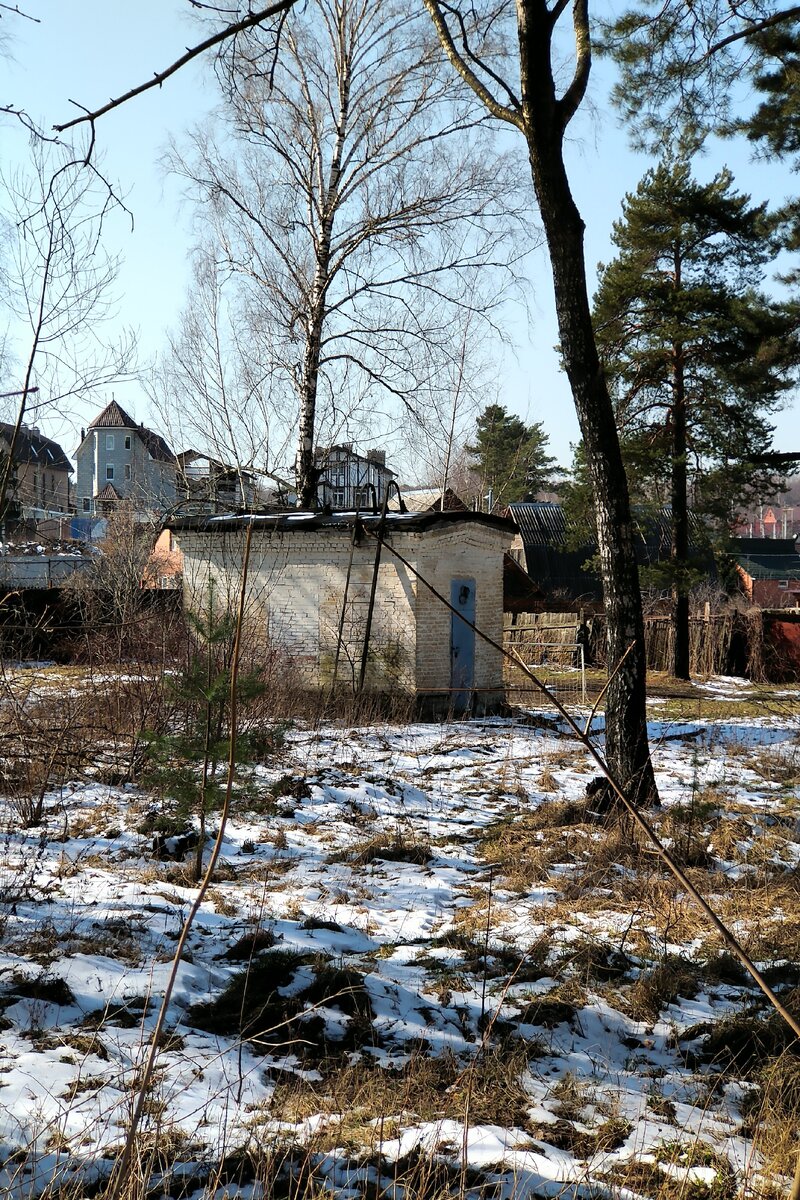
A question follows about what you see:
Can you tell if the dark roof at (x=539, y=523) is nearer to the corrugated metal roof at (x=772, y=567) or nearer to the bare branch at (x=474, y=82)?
the corrugated metal roof at (x=772, y=567)

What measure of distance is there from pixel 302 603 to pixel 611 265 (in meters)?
12.1

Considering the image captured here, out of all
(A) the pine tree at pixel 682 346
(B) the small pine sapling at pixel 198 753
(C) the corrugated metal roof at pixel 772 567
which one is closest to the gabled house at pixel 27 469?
(B) the small pine sapling at pixel 198 753

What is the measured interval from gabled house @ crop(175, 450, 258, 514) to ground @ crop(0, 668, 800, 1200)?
1058cm

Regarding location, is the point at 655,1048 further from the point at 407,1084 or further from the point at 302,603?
the point at 302,603

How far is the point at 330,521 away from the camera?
14539 millimetres

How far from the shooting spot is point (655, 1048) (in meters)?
3.87

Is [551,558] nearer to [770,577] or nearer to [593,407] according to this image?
[770,577]

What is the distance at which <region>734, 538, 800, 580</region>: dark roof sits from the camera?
166ft

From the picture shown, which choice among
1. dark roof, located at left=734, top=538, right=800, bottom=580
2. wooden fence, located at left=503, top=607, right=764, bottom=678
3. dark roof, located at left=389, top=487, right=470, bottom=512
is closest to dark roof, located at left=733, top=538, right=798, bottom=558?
dark roof, located at left=734, top=538, right=800, bottom=580

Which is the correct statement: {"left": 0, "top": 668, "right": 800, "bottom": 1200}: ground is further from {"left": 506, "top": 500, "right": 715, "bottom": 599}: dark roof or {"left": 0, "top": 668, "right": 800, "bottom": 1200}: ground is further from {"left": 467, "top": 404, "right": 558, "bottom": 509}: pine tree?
{"left": 467, "top": 404, "right": 558, "bottom": 509}: pine tree

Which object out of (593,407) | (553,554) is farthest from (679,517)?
(553,554)

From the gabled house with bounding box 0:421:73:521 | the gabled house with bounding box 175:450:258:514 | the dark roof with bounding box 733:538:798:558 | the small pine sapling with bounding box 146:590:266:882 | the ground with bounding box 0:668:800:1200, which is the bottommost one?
the ground with bounding box 0:668:800:1200

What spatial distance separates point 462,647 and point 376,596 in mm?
1748

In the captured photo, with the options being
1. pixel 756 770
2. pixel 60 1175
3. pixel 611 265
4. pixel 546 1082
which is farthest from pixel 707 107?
pixel 611 265
